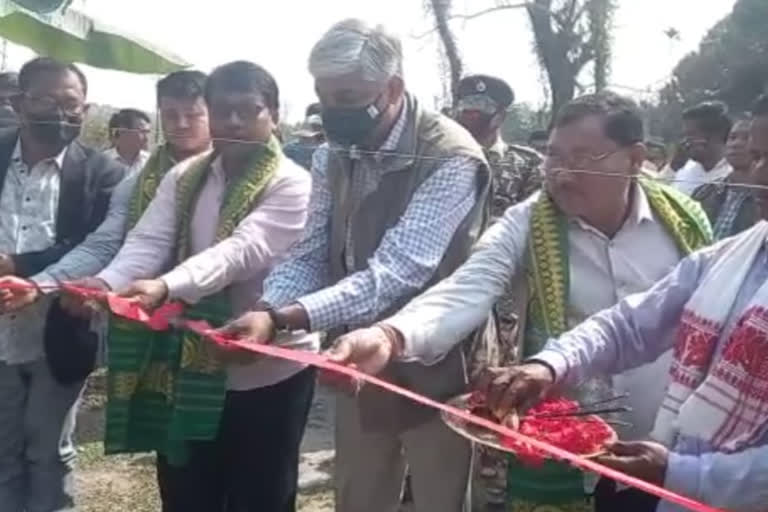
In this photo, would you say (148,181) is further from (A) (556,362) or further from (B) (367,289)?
(A) (556,362)

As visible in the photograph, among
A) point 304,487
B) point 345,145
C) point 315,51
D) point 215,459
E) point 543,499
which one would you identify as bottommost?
point 304,487

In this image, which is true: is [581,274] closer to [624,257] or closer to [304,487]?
[624,257]

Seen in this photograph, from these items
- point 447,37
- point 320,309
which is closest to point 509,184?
point 320,309

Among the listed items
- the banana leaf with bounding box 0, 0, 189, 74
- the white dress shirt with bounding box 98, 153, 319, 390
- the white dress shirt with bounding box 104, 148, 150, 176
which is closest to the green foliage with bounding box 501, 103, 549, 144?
the white dress shirt with bounding box 104, 148, 150, 176

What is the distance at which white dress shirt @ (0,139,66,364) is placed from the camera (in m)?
3.37

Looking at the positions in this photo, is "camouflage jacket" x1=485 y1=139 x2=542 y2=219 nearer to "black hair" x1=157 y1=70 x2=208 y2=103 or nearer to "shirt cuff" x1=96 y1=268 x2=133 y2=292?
"black hair" x1=157 y1=70 x2=208 y2=103

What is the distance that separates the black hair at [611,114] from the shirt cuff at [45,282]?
1582 mm

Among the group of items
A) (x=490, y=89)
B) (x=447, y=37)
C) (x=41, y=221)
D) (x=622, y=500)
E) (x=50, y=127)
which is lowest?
(x=622, y=500)

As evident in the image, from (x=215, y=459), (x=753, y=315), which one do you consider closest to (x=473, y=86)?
(x=215, y=459)

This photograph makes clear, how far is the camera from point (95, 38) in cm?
501

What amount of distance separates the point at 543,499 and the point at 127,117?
5.49 meters

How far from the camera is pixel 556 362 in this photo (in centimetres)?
214

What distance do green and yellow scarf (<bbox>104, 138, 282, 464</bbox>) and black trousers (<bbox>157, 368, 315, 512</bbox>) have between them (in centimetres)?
10

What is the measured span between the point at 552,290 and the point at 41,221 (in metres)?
1.82
